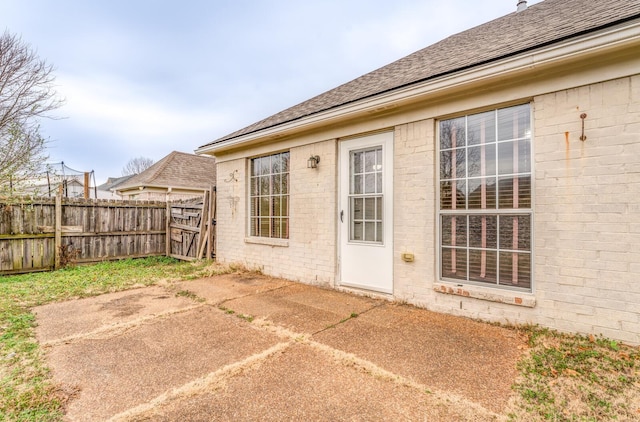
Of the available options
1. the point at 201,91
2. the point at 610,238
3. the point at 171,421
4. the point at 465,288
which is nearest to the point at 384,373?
the point at 171,421

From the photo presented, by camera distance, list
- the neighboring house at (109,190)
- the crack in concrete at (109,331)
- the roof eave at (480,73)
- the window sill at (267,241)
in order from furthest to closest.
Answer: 1. the neighboring house at (109,190)
2. the window sill at (267,241)
3. the crack in concrete at (109,331)
4. the roof eave at (480,73)

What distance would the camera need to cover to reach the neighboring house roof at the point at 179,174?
45.6 feet

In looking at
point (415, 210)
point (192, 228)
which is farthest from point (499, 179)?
point (192, 228)

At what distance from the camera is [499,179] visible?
353cm

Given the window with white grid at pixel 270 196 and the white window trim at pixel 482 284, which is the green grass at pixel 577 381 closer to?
the white window trim at pixel 482 284

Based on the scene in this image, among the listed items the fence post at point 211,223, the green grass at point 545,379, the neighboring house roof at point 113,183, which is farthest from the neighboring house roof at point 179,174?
the neighboring house roof at point 113,183

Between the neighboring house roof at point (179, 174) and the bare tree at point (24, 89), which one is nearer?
the bare tree at point (24, 89)

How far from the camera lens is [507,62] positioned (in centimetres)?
322

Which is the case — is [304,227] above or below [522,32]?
below

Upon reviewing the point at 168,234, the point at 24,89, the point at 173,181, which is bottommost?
the point at 168,234

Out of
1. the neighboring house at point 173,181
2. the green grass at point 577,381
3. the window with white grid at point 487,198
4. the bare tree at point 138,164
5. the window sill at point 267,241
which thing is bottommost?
the green grass at point 577,381

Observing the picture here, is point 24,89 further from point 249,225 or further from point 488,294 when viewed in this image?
point 488,294

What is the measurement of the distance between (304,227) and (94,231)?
19.1 ft

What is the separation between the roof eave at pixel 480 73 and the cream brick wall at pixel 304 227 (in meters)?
0.51
